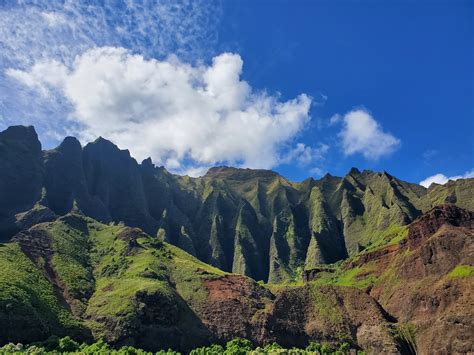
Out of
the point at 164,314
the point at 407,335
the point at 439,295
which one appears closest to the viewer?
the point at 439,295

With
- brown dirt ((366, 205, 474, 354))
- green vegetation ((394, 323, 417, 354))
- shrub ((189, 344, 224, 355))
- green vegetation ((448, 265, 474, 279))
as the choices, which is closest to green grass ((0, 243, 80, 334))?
shrub ((189, 344, 224, 355))

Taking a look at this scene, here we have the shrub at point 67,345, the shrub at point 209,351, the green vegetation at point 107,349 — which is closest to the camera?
the green vegetation at point 107,349

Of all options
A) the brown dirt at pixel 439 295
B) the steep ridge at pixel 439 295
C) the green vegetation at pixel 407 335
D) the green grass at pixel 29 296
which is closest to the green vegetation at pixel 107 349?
the green grass at pixel 29 296

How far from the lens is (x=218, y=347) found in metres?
163

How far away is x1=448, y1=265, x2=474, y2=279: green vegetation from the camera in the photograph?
168538 mm

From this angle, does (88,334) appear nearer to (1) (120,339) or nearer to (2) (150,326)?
(1) (120,339)

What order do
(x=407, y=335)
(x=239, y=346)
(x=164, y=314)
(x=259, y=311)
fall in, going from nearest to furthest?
1. (x=239, y=346)
2. (x=407, y=335)
3. (x=164, y=314)
4. (x=259, y=311)

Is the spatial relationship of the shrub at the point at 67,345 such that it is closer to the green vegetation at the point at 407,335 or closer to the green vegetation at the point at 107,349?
the green vegetation at the point at 107,349

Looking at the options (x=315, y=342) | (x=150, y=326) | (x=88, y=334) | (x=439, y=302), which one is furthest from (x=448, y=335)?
(x=88, y=334)

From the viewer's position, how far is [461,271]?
17150cm

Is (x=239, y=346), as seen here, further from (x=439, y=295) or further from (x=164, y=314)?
(x=439, y=295)

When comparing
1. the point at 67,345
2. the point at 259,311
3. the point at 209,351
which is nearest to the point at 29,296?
the point at 67,345

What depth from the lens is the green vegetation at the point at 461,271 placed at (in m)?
169

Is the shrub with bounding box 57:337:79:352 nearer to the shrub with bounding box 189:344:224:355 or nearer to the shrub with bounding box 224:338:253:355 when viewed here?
the shrub with bounding box 189:344:224:355
